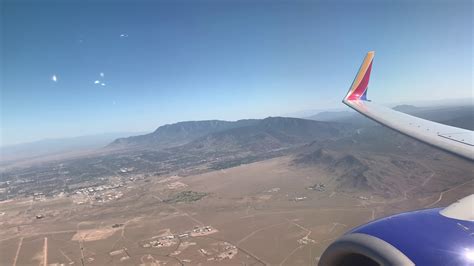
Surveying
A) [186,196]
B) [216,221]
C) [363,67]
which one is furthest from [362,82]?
[186,196]

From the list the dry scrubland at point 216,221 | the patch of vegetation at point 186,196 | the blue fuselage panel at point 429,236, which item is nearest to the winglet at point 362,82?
the blue fuselage panel at point 429,236

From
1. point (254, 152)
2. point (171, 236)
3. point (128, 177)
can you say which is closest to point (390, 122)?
point (171, 236)

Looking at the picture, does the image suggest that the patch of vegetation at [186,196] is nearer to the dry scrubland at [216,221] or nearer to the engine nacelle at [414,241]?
the dry scrubland at [216,221]

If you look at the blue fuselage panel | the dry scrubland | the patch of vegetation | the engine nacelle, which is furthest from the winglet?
the patch of vegetation

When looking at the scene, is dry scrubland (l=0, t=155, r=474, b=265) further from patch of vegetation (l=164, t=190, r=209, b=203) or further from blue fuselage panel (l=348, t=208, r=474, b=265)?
blue fuselage panel (l=348, t=208, r=474, b=265)

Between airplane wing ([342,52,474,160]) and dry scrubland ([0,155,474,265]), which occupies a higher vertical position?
airplane wing ([342,52,474,160])

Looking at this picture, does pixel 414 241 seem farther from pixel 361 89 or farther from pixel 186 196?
pixel 186 196

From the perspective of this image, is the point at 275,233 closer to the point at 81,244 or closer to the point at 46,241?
the point at 81,244

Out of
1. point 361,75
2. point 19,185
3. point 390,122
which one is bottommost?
point 19,185
